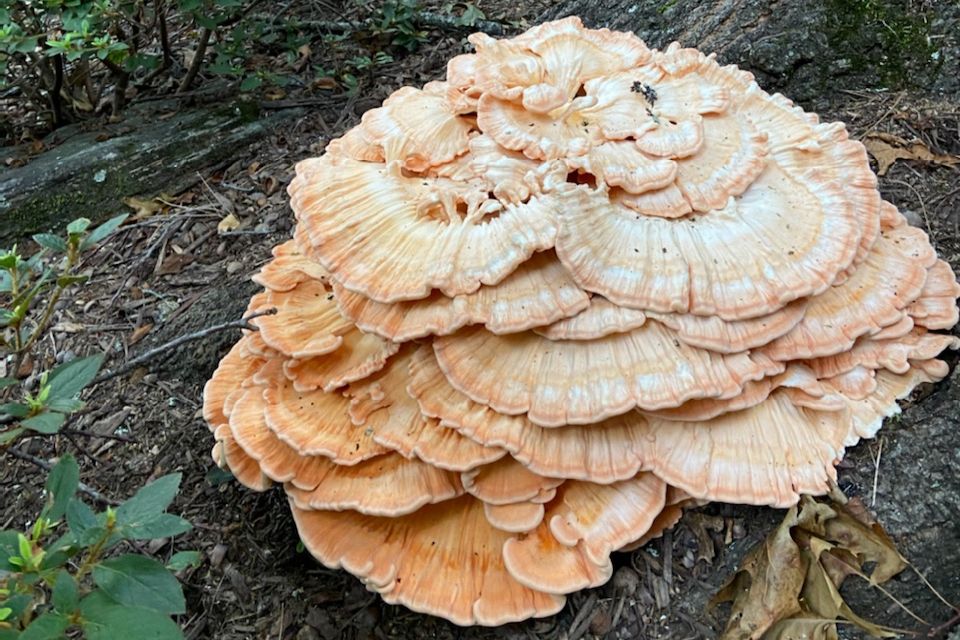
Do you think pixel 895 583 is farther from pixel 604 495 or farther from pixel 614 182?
pixel 614 182

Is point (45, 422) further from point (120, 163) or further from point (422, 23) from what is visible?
point (422, 23)

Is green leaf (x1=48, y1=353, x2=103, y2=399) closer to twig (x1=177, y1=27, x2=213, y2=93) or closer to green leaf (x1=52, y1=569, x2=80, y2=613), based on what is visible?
green leaf (x1=52, y1=569, x2=80, y2=613)

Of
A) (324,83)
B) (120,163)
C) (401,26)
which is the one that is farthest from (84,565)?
(401,26)

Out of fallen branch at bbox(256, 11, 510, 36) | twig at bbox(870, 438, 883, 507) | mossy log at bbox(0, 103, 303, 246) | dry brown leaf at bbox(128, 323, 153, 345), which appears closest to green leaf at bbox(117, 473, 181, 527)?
twig at bbox(870, 438, 883, 507)

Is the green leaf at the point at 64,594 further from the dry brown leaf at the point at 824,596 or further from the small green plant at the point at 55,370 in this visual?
the dry brown leaf at the point at 824,596

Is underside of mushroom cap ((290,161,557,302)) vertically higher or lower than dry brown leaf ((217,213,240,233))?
higher
